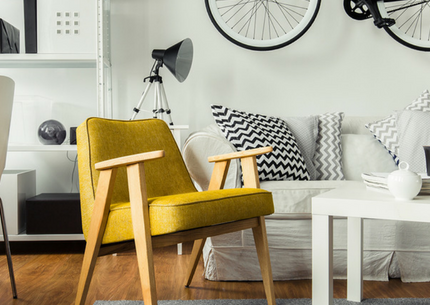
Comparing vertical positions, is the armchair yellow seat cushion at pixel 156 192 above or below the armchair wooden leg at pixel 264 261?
above

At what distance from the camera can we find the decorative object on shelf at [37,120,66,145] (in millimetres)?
2412

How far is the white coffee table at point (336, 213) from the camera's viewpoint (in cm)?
107

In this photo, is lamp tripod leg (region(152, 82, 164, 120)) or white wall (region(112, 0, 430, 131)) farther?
white wall (region(112, 0, 430, 131))

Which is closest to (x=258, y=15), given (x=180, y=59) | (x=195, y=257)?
(x=180, y=59)

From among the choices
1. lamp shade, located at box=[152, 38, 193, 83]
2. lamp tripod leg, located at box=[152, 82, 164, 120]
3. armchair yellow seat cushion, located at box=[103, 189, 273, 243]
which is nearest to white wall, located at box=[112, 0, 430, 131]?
lamp tripod leg, located at box=[152, 82, 164, 120]

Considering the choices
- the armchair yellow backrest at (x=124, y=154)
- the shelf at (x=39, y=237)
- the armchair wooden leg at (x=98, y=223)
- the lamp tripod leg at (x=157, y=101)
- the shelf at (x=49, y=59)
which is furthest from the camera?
the lamp tripod leg at (x=157, y=101)

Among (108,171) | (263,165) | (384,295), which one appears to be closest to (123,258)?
(263,165)

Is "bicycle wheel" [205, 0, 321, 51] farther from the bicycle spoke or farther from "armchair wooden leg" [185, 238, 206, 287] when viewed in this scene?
"armchair wooden leg" [185, 238, 206, 287]

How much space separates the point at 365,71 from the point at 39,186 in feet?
7.66

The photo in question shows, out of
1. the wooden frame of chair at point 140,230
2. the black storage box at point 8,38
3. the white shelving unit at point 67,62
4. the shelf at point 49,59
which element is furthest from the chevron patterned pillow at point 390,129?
the black storage box at point 8,38

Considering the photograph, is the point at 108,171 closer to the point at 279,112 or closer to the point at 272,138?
the point at 272,138

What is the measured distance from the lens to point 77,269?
2031 millimetres

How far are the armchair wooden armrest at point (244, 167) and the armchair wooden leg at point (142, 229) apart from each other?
0.51 m

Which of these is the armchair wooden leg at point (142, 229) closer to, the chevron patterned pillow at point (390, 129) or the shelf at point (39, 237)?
Answer: the shelf at point (39, 237)
